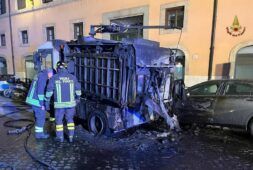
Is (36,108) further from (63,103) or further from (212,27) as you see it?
(212,27)

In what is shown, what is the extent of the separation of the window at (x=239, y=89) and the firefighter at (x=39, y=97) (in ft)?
15.3

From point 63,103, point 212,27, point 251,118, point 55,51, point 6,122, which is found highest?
point 212,27

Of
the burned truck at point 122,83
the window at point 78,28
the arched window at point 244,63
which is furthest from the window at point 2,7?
the arched window at point 244,63

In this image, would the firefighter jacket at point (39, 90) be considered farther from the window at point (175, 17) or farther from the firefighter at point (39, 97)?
the window at point (175, 17)

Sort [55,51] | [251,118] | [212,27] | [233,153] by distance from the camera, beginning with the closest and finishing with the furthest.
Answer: [233,153], [251,118], [55,51], [212,27]

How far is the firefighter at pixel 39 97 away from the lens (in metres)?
5.60

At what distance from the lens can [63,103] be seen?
5.46 meters

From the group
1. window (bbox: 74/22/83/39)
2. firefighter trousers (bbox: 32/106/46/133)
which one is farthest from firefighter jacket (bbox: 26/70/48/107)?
window (bbox: 74/22/83/39)

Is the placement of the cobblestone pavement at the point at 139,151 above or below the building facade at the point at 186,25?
below

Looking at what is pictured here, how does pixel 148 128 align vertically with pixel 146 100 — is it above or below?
below

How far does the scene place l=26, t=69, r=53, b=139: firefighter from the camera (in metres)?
5.60

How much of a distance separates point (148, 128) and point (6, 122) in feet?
14.8

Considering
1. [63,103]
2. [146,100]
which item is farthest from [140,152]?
[63,103]

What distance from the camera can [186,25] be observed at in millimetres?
10469
